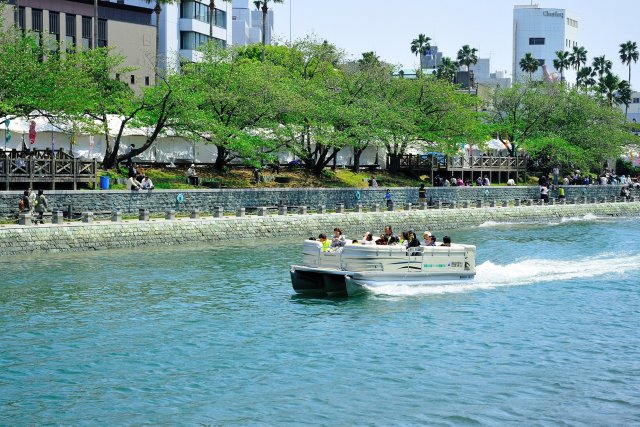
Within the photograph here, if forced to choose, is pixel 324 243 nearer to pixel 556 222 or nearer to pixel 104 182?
pixel 104 182

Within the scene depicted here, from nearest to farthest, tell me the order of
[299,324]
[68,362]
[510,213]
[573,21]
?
[68,362] < [299,324] < [510,213] < [573,21]

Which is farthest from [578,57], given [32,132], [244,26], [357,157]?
[32,132]

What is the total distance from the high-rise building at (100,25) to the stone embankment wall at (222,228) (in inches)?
1127

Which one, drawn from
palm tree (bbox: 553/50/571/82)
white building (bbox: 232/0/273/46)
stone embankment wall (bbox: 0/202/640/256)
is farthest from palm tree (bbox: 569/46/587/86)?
stone embankment wall (bbox: 0/202/640/256)

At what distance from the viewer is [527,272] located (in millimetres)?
45219

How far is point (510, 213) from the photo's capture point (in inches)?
3081

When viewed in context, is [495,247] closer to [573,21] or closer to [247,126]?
[247,126]

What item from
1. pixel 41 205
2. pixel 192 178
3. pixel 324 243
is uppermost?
pixel 192 178

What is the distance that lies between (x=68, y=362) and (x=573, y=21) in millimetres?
177628

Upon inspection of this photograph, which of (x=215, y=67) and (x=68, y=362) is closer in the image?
(x=68, y=362)

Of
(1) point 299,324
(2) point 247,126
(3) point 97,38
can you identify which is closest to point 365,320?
(1) point 299,324

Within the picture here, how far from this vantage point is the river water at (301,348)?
22.9 meters

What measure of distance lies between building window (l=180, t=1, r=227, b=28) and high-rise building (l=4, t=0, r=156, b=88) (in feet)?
20.1

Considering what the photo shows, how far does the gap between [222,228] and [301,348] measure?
28.5 metres
